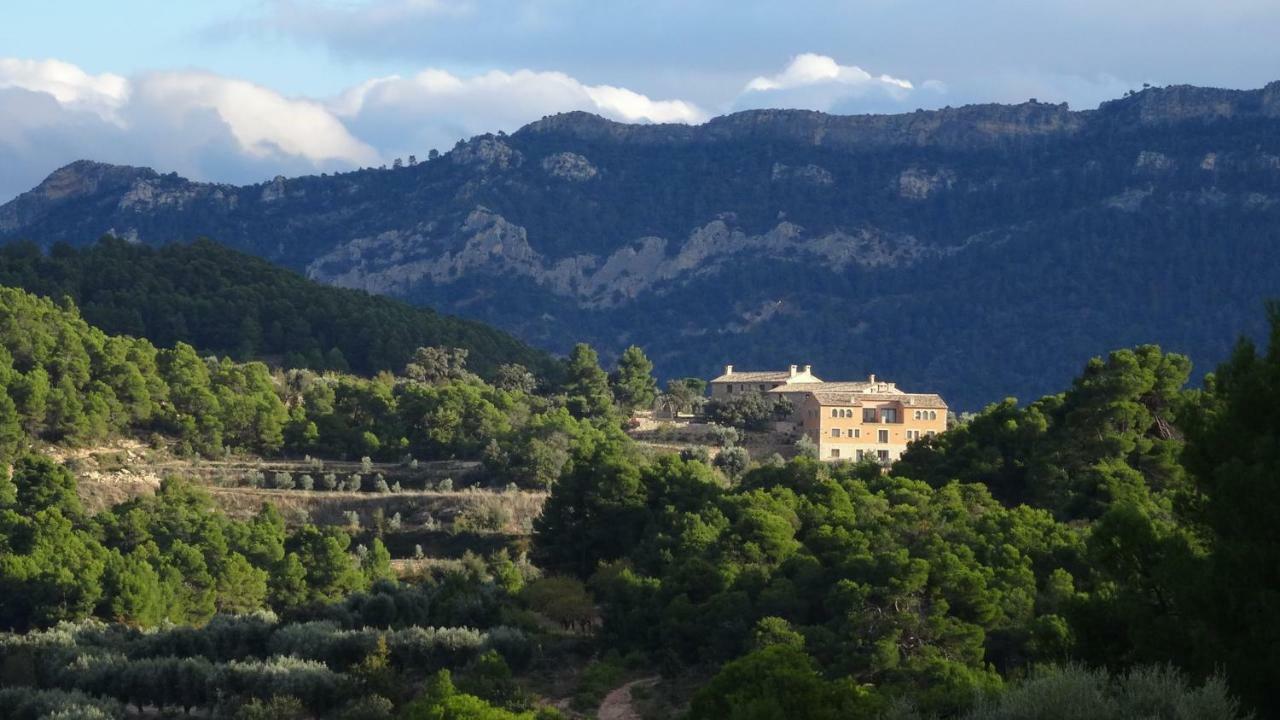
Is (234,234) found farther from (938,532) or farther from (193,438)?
(938,532)

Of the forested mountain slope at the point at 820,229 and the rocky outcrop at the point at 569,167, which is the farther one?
the rocky outcrop at the point at 569,167

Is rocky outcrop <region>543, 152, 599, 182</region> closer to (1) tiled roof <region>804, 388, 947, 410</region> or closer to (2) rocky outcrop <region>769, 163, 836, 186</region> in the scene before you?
(2) rocky outcrop <region>769, 163, 836, 186</region>

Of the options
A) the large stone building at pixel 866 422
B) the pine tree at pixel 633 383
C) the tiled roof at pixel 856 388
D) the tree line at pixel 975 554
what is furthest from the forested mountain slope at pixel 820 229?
the tree line at pixel 975 554

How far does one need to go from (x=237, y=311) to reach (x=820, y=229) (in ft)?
276

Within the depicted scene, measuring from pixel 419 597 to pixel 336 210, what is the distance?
492 feet

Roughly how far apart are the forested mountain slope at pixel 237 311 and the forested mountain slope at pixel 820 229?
45.5m

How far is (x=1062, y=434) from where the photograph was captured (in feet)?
131

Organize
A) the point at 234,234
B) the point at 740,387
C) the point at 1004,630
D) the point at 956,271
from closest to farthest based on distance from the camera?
the point at 1004,630, the point at 740,387, the point at 956,271, the point at 234,234

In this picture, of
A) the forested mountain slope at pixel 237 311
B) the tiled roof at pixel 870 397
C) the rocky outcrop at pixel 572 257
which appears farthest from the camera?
the rocky outcrop at pixel 572 257

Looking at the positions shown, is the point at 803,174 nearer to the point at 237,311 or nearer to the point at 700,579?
the point at 237,311

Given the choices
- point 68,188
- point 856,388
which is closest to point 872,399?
point 856,388

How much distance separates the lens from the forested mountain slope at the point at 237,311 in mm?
79188

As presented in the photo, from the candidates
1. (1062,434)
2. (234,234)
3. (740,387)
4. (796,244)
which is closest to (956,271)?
(796,244)

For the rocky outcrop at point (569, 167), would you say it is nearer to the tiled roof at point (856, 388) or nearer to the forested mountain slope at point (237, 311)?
the forested mountain slope at point (237, 311)
